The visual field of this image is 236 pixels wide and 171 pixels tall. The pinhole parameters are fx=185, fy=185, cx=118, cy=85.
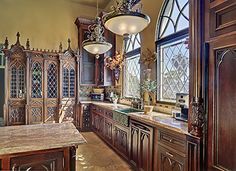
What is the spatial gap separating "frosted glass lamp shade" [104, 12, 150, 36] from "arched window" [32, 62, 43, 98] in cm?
384

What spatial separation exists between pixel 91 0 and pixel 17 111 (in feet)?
13.6

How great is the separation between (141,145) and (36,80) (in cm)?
378

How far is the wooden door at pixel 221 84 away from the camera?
4.68 ft

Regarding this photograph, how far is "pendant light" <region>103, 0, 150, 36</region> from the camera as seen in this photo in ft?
6.21

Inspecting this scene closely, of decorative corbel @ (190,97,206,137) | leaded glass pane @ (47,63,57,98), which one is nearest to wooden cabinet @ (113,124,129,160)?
decorative corbel @ (190,97,206,137)

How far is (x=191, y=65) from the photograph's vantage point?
6.07 feet

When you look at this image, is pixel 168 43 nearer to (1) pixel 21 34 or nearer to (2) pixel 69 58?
(2) pixel 69 58

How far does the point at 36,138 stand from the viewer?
1841 mm

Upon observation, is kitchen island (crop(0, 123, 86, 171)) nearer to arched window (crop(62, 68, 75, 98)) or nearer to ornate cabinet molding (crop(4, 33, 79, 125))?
ornate cabinet molding (crop(4, 33, 79, 125))

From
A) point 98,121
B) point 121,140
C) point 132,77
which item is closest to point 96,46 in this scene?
point 121,140

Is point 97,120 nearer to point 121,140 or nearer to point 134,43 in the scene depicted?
point 121,140

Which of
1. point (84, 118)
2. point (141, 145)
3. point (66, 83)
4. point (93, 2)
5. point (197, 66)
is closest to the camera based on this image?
point (197, 66)

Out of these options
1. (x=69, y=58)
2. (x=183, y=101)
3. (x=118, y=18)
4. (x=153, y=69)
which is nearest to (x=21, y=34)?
(x=69, y=58)

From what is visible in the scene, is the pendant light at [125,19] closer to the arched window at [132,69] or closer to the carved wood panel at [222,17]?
the carved wood panel at [222,17]
